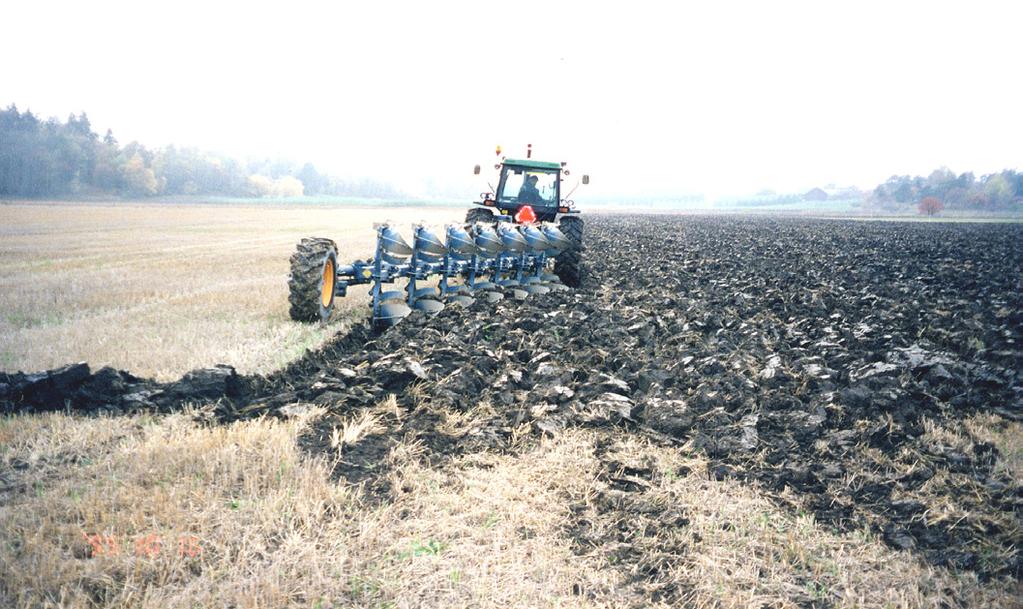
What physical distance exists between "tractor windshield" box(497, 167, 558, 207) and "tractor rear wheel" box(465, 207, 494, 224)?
72 cm

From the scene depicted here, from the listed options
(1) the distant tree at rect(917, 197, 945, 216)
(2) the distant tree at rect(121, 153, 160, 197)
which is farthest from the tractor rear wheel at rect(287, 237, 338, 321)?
(1) the distant tree at rect(917, 197, 945, 216)

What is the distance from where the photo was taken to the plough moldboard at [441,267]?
7.24 m

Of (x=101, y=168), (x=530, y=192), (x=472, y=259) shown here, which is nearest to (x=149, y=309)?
(x=472, y=259)

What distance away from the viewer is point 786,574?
2.74 m

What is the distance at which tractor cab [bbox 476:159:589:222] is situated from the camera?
1214cm

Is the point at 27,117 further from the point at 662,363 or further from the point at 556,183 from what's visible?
the point at 662,363

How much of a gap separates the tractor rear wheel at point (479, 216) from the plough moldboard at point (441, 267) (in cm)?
116

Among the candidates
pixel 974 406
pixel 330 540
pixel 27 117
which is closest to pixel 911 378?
pixel 974 406

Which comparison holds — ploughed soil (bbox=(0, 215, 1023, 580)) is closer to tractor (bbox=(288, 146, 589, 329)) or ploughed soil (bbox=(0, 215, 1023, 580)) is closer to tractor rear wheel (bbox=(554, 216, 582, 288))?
tractor (bbox=(288, 146, 589, 329))
